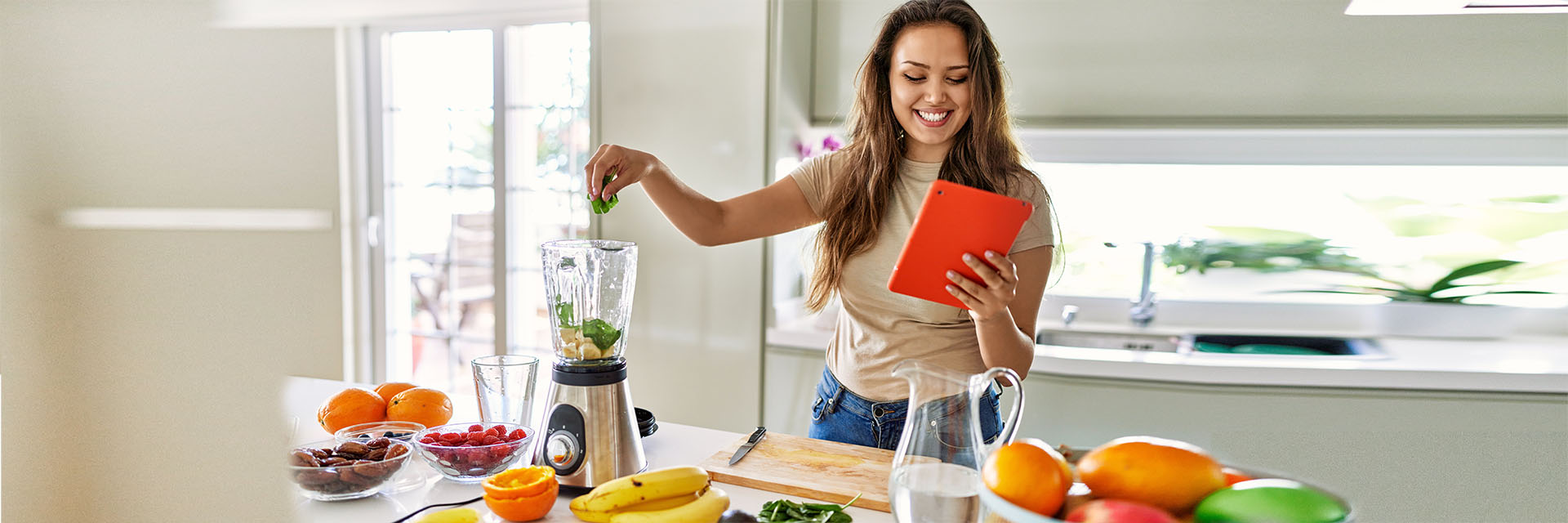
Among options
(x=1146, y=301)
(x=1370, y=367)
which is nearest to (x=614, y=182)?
(x=1370, y=367)

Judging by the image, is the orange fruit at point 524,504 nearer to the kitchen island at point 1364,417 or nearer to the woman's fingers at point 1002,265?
the woman's fingers at point 1002,265

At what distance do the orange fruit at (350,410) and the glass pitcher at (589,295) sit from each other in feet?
0.80

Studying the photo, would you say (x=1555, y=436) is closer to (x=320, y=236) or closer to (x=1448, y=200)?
(x=1448, y=200)

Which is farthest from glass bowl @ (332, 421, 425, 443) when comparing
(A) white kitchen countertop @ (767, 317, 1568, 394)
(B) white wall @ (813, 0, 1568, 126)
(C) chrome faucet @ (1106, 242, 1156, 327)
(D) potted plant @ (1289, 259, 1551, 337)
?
(D) potted plant @ (1289, 259, 1551, 337)

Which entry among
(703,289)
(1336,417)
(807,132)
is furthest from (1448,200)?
(703,289)

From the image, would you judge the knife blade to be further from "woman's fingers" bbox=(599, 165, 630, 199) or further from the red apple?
the red apple

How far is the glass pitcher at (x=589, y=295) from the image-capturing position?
36.6 inches

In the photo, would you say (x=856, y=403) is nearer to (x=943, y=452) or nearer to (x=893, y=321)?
(x=893, y=321)

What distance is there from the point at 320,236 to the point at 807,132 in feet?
7.06

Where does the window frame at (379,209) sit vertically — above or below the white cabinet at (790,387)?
above

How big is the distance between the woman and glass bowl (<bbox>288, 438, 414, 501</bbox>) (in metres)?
0.40

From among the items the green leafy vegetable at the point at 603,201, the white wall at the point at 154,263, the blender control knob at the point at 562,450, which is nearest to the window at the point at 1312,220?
A: the green leafy vegetable at the point at 603,201

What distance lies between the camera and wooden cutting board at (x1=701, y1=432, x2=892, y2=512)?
3.04 ft

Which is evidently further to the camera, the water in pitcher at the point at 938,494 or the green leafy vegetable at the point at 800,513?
the green leafy vegetable at the point at 800,513
